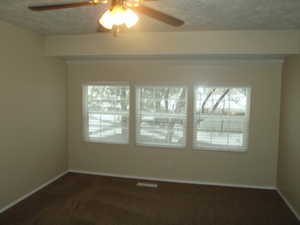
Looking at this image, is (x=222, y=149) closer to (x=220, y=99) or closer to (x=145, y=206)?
(x=220, y=99)

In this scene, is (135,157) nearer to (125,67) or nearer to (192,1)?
(125,67)

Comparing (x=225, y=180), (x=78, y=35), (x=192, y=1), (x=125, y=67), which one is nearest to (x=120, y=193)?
(x=225, y=180)

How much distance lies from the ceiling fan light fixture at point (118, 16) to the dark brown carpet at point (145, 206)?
2.42 metres

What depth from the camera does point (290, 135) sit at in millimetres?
3205

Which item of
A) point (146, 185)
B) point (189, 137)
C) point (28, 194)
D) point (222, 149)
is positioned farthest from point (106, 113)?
point (222, 149)

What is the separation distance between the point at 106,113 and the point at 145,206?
78.3 inches

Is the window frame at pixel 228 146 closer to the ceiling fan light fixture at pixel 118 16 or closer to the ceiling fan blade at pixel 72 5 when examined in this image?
the ceiling fan light fixture at pixel 118 16

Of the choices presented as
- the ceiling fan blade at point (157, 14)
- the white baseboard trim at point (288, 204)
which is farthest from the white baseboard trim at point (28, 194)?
the white baseboard trim at point (288, 204)

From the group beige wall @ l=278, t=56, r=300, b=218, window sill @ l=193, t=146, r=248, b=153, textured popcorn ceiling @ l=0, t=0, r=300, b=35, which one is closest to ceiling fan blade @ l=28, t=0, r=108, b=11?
textured popcorn ceiling @ l=0, t=0, r=300, b=35

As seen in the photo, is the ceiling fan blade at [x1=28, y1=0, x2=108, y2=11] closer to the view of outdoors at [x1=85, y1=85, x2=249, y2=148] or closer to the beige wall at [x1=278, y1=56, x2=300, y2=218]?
the view of outdoors at [x1=85, y1=85, x2=249, y2=148]

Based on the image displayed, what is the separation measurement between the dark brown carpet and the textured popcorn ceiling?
102 inches

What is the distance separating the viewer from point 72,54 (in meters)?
3.51

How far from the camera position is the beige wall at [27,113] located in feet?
9.47

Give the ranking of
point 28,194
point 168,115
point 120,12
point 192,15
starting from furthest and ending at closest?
point 168,115, point 28,194, point 192,15, point 120,12
